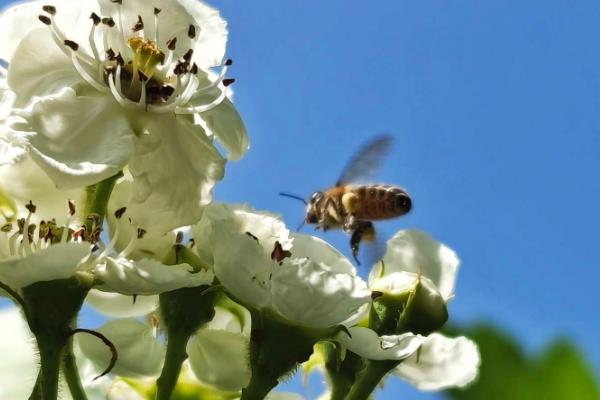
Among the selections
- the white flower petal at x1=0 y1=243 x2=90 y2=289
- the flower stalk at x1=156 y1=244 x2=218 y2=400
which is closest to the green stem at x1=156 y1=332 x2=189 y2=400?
the flower stalk at x1=156 y1=244 x2=218 y2=400

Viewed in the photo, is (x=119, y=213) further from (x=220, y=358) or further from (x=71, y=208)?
(x=220, y=358)

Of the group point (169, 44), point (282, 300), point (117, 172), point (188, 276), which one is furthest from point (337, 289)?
point (169, 44)

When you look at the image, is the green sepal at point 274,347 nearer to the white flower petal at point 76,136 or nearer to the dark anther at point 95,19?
the white flower petal at point 76,136

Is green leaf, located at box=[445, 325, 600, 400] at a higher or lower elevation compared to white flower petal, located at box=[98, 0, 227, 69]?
lower

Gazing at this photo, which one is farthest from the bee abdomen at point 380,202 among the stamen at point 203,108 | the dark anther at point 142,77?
the dark anther at point 142,77

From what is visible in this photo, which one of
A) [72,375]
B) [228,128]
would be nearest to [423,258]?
[228,128]

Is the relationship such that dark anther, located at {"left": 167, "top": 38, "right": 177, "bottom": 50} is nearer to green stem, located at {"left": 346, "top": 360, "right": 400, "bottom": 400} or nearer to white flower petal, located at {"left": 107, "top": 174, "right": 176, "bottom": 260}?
white flower petal, located at {"left": 107, "top": 174, "right": 176, "bottom": 260}
